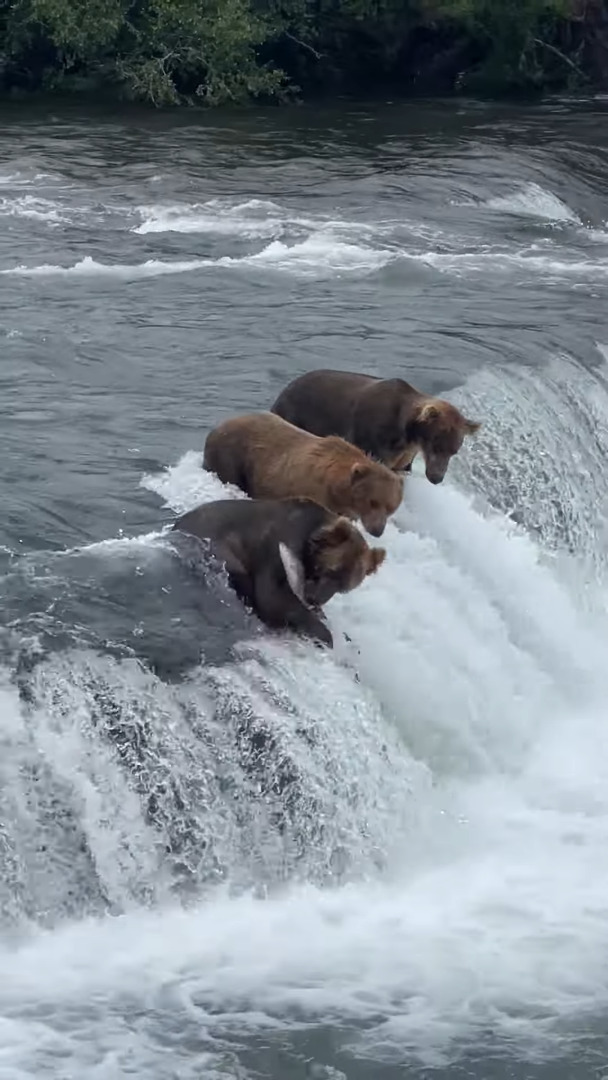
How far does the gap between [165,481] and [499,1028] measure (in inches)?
166

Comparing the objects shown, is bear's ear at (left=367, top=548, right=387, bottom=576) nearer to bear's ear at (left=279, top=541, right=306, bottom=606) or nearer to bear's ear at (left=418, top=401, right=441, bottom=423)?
bear's ear at (left=279, top=541, right=306, bottom=606)

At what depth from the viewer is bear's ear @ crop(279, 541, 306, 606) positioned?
814cm

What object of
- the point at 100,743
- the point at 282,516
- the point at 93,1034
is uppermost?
the point at 282,516

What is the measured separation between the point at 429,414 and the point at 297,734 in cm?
261

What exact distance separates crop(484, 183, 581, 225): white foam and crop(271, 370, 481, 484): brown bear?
9771 mm

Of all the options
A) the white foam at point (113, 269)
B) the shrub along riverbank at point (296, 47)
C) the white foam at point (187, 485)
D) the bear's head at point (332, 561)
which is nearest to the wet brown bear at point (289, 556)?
the bear's head at point (332, 561)

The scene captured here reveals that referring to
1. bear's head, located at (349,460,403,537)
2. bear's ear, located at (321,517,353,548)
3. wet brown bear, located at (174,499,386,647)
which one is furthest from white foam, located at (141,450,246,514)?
bear's ear, located at (321,517,353,548)

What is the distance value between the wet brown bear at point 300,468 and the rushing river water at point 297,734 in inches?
10.1

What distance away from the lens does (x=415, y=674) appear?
363 inches

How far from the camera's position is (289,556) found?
8.13 m

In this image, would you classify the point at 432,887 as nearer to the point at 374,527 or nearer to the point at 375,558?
the point at 375,558

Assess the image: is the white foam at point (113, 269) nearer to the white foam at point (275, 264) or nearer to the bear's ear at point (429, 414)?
the white foam at point (275, 264)

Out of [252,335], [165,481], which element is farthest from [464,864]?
[252,335]

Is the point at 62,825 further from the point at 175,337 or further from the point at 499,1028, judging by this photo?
the point at 175,337
